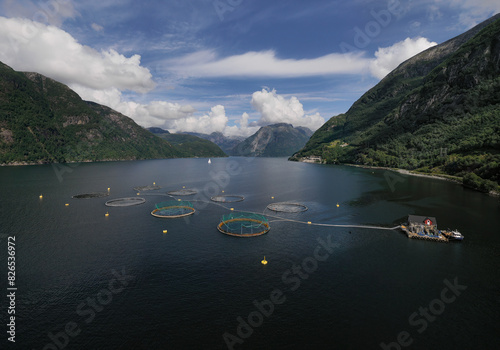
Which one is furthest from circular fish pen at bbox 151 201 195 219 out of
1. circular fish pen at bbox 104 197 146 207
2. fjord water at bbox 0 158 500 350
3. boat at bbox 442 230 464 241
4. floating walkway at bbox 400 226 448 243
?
boat at bbox 442 230 464 241

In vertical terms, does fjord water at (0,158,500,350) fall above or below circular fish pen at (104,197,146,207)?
below

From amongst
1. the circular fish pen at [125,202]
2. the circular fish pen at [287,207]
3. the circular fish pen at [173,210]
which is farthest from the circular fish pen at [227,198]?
the circular fish pen at [125,202]

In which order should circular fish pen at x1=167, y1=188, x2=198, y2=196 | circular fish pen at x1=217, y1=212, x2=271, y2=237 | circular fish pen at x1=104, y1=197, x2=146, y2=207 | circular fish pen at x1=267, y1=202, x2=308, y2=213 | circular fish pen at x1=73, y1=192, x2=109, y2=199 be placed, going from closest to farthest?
circular fish pen at x1=217, y1=212, x2=271, y2=237
circular fish pen at x1=267, y1=202, x2=308, y2=213
circular fish pen at x1=104, y1=197, x2=146, y2=207
circular fish pen at x1=73, y1=192, x2=109, y2=199
circular fish pen at x1=167, y1=188, x2=198, y2=196

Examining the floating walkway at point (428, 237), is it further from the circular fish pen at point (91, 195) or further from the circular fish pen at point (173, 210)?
the circular fish pen at point (91, 195)

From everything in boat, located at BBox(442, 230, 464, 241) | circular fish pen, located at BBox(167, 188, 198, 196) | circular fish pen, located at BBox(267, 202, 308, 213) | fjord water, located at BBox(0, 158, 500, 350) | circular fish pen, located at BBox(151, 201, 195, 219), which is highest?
circular fish pen, located at BBox(167, 188, 198, 196)

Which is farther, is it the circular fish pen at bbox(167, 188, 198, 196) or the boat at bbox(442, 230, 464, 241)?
the circular fish pen at bbox(167, 188, 198, 196)

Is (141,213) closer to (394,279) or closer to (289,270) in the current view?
(289,270)

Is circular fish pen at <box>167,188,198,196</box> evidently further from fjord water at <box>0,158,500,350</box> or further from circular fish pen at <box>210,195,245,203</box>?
fjord water at <box>0,158,500,350</box>
